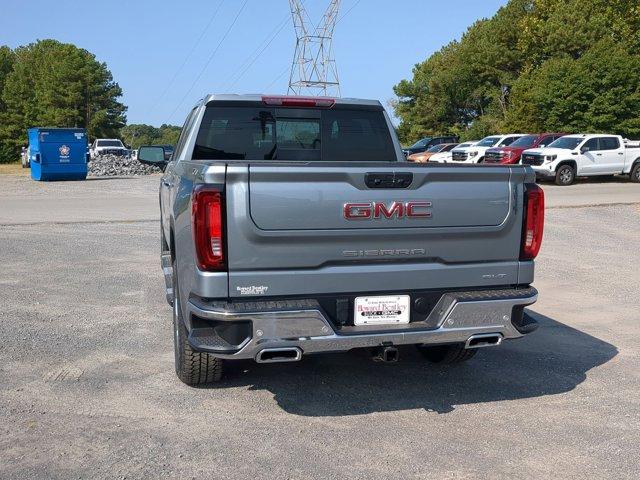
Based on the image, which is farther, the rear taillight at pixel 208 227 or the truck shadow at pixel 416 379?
the truck shadow at pixel 416 379

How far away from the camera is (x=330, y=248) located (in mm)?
4055

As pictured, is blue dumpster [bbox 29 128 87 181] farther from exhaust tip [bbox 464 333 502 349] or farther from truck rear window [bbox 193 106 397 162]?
exhaust tip [bbox 464 333 502 349]

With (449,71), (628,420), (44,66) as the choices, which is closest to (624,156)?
(628,420)

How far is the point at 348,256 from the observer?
4.10m

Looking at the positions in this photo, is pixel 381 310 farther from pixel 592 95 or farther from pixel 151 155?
pixel 592 95

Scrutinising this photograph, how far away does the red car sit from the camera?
89.5ft

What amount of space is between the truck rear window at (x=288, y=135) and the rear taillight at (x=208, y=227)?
2.12m

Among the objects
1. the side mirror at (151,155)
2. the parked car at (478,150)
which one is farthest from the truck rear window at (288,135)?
the parked car at (478,150)

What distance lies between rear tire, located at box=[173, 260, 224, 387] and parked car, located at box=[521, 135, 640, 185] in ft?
72.7

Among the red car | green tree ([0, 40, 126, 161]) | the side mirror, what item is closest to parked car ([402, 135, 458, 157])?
the red car

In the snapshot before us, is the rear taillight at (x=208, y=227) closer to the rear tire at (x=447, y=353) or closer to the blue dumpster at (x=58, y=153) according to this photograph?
the rear tire at (x=447, y=353)

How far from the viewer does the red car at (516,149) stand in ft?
89.5

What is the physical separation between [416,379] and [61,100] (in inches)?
3032

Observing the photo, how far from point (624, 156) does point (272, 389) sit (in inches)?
982
